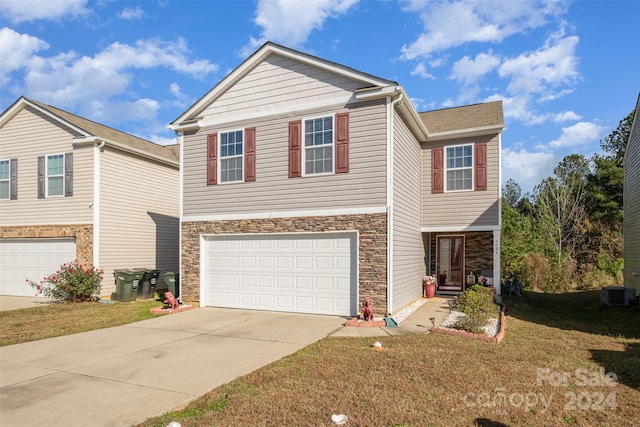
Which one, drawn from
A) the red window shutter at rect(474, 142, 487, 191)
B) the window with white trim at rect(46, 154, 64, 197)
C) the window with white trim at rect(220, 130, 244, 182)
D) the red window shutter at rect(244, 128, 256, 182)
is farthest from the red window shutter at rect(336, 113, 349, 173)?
the window with white trim at rect(46, 154, 64, 197)

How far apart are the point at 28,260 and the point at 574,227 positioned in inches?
1144

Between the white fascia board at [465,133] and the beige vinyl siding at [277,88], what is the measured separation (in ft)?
14.2

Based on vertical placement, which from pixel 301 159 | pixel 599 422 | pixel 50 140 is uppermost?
pixel 50 140

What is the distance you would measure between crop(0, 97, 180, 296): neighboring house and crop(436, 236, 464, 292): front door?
11220mm

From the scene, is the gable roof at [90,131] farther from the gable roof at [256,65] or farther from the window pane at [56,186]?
the gable roof at [256,65]

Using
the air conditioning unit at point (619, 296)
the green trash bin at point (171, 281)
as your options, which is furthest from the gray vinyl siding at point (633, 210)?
the green trash bin at point (171, 281)

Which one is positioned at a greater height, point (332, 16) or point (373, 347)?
point (332, 16)

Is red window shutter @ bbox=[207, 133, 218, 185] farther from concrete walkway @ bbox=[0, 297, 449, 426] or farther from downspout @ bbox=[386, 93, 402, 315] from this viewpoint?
downspout @ bbox=[386, 93, 402, 315]

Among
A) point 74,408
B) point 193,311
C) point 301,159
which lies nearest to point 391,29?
point 301,159

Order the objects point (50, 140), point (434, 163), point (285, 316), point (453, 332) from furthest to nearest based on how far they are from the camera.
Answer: point (50, 140) → point (434, 163) → point (285, 316) → point (453, 332)

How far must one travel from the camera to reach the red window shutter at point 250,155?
11742 millimetres

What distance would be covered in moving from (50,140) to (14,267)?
513 centimetres

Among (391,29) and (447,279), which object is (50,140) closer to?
(391,29)

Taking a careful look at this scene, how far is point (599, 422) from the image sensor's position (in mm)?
4215
